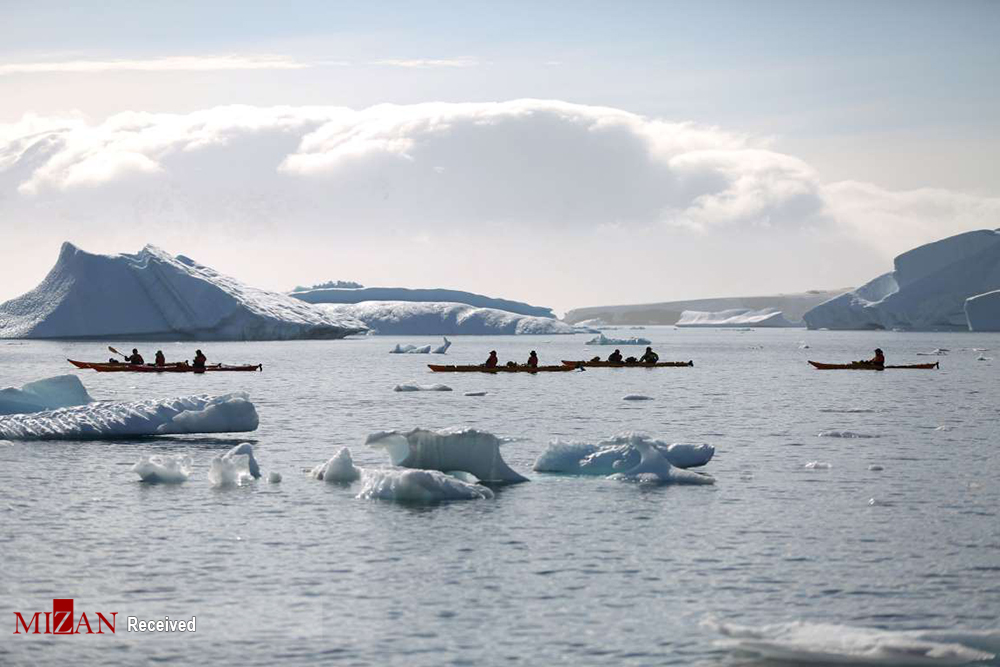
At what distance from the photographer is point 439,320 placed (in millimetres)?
166375

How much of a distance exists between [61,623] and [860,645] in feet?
23.7

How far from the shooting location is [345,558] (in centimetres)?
1341

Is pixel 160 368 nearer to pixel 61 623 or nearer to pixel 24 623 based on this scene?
pixel 24 623

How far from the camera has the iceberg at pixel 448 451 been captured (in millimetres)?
17938

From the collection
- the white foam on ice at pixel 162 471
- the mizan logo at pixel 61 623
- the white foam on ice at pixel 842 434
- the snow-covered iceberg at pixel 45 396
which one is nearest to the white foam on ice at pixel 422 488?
the white foam on ice at pixel 162 471

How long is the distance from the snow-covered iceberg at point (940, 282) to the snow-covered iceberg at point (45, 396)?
95260 millimetres

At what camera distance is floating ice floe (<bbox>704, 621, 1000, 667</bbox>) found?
945 centimetres

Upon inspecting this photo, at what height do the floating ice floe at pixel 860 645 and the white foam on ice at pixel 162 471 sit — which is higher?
the white foam on ice at pixel 162 471

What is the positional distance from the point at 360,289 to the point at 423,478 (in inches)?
6626

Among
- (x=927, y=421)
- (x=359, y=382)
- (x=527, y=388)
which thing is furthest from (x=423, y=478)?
(x=359, y=382)

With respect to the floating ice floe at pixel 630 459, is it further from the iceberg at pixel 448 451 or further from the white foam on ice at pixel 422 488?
the white foam on ice at pixel 422 488

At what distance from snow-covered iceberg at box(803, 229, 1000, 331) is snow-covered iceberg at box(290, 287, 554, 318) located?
2687 inches

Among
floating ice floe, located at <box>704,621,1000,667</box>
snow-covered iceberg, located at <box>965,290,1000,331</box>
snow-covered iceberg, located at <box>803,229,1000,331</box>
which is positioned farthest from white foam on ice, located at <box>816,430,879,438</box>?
snow-covered iceberg, located at <box>803,229,1000,331</box>

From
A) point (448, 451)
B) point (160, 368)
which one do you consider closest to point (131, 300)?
point (160, 368)
